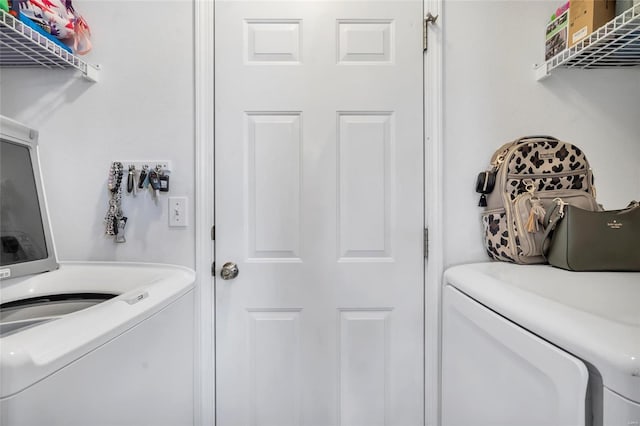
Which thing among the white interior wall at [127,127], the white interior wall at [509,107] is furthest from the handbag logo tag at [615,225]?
the white interior wall at [127,127]

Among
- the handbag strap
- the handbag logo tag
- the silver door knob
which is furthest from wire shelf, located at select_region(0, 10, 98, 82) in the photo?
the handbag logo tag

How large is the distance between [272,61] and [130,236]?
0.85 meters

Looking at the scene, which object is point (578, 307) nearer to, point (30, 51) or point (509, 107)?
point (509, 107)

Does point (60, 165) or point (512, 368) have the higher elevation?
point (60, 165)

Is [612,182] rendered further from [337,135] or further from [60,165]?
[60,165]

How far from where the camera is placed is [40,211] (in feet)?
3.15

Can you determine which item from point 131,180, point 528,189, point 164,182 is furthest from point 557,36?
point 131,180

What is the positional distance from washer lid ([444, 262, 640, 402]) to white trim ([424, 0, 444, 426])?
0.44 ft

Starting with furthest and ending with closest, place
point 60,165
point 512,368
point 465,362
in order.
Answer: point 60,165 → point 465,362 → point 512,368

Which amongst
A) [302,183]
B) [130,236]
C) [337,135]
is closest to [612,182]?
[337,135]

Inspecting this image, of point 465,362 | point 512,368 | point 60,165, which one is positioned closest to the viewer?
point 512,368

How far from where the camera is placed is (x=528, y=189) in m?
0.97

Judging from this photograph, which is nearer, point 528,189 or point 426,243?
point 528,189

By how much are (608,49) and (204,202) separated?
1487 mm
